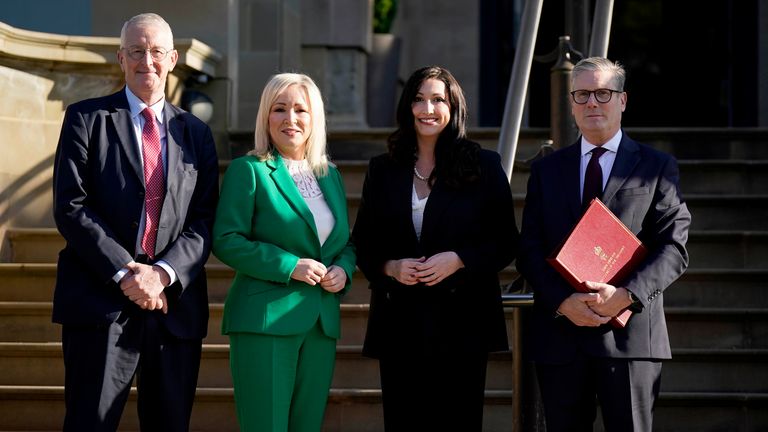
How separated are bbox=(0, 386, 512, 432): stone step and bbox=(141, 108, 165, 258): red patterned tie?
1768 millimetres

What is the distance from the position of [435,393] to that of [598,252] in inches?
31.7

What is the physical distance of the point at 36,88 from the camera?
675 cm

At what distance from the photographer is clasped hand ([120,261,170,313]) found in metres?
4.07

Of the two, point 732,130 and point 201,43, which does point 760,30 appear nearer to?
point 732,130

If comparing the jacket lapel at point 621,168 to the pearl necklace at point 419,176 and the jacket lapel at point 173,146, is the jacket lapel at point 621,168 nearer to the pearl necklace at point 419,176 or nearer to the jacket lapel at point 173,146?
the pearl necklace at point 419,176

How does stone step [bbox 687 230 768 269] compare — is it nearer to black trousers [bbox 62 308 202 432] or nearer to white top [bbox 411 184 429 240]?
white top [bbox 411 184 429 240]

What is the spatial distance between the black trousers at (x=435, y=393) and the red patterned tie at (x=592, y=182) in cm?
69

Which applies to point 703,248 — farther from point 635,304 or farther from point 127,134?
point 127,134

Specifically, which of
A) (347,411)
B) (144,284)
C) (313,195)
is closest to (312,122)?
(313,195)

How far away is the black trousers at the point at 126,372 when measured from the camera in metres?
4.11

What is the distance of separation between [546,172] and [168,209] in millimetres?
1375

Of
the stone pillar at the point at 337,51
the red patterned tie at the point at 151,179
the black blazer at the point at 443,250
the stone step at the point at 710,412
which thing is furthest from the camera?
the stone pillar at the point at 337,51

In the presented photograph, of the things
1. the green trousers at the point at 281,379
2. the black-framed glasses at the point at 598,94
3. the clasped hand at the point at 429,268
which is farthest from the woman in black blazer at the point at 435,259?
the black-framed glasses at the point at 598,94

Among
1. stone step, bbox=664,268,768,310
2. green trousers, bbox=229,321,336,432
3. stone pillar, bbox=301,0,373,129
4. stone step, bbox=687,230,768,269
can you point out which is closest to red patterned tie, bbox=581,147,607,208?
green trousers, bbox=229,321,336,432
